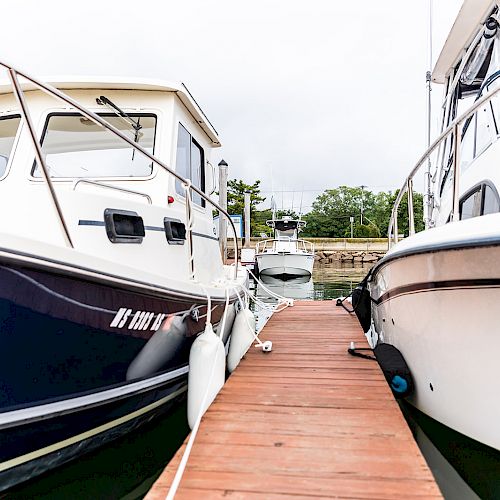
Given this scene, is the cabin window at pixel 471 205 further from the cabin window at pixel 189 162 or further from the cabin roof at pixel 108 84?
the cabin roof at pixel 108 84

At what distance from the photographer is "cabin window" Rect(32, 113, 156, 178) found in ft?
12.7

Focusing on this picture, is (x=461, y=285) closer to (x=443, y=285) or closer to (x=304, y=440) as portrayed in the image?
Answer: (x=443, y=285)

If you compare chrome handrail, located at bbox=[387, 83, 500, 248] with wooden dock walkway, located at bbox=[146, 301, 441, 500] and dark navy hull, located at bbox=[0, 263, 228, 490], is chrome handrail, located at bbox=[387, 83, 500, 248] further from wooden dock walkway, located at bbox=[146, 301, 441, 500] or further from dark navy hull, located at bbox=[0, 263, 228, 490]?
dark navy hull, located at bbox=[0, 263, 228, 490]

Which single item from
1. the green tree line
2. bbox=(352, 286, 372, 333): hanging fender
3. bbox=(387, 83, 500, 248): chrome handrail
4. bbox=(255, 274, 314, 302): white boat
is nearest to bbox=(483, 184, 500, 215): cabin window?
bbox=(387, 83, 500, 248): chrome handrail

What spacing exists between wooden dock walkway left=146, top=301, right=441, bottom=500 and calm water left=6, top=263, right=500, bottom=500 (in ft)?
1.75

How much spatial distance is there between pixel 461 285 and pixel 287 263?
1566cm

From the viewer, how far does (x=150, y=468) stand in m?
3.03

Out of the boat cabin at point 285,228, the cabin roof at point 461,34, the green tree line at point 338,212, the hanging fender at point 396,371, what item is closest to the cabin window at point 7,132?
the hanging fender at point 396,371

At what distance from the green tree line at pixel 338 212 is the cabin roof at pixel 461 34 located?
23972mm

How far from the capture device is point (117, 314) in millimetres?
2611

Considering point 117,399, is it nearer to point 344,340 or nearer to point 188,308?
point 188,308

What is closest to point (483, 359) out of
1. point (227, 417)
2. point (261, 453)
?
point (261, 453)

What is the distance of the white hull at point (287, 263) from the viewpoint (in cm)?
1827

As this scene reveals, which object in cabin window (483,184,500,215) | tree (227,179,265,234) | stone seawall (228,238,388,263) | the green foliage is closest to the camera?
cabin window (483,184,500,215)
